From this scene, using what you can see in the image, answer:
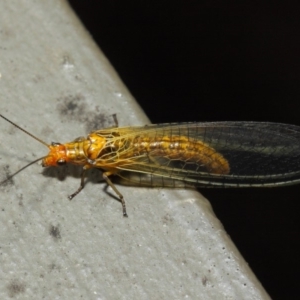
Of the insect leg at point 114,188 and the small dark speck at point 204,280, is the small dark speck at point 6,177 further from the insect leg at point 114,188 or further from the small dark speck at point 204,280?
Result: the small dark speck at point 204,280

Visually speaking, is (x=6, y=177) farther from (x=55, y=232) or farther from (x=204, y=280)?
(x=204, y=280)

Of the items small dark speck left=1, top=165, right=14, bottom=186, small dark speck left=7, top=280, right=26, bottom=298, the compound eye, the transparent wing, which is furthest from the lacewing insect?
small dark speck left=7, top=280, right=26, bottom=298

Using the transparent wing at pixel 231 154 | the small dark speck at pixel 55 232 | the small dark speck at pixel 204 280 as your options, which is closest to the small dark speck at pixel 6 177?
the small dark speck at pixel 55 232

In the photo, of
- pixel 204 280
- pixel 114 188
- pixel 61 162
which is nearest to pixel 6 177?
pixel 61 162

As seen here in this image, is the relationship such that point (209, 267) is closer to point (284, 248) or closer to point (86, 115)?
point (86, 115)

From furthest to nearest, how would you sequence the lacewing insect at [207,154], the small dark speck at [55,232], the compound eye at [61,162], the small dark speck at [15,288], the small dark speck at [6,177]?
the lacewing insect at [207,154], the compound eye at [61,162], the small dark speck at [6,177], the small dark speck at [55,232], the small dark speck at [15,288]

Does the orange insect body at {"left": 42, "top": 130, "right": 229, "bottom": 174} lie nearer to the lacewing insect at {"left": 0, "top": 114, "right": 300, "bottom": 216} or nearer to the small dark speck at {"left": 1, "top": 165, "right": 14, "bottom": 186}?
the lacewing insect at {"left": 0, "top": 114, "right": 300, "bottom": 216}

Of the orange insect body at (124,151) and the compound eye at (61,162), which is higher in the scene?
the compound eye at (61,162)

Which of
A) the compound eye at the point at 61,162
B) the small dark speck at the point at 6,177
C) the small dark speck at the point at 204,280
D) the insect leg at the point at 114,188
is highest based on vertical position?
the small dark speck at the point at 6,177
